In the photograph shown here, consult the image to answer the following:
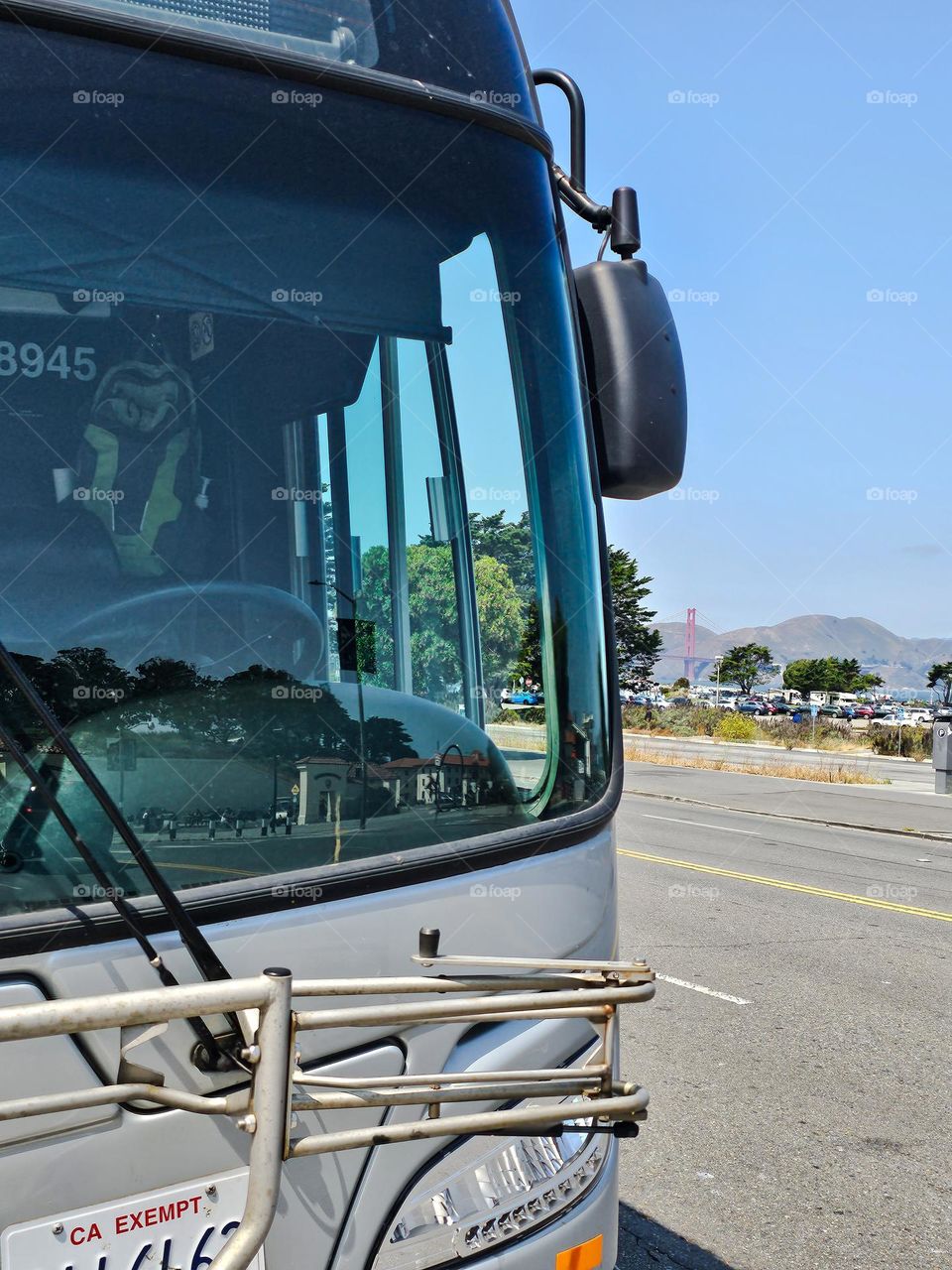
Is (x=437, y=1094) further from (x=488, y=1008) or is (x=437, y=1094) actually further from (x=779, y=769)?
(x=779, y=769)

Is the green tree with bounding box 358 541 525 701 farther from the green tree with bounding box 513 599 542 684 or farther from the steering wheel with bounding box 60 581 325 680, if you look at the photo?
the steering wheel with bounding box 60 581 325 680

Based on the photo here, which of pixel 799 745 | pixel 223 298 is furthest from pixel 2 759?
pixel 799 745

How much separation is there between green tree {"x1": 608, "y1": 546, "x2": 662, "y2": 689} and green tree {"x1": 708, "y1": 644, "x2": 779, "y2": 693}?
35.9 meters

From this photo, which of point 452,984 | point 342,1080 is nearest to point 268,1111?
point 342,1080

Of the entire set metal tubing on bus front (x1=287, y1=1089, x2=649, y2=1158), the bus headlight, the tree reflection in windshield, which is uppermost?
the tree reflection in windshield

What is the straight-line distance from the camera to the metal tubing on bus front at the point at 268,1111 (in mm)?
1539

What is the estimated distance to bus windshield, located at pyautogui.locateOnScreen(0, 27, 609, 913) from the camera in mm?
1887

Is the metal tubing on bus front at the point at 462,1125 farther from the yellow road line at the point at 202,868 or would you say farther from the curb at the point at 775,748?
the curb at the point at 775,748

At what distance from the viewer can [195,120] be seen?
6.85ft

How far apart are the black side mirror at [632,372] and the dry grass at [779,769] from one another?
27141 mm

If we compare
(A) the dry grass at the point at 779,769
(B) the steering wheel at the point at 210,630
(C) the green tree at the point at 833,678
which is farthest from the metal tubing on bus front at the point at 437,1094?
(C) the green tree at the point at 833,678

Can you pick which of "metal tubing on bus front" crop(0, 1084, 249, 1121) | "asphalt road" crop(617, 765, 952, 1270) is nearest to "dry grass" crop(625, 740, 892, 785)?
"asphalt road" crop(617, 765, 952, 1270)

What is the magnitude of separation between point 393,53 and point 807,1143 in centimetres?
411

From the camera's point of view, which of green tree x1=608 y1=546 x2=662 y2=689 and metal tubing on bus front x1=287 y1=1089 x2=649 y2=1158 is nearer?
metal tubing on bus front x1=287 y1=1089 x2=649 y2=1158
